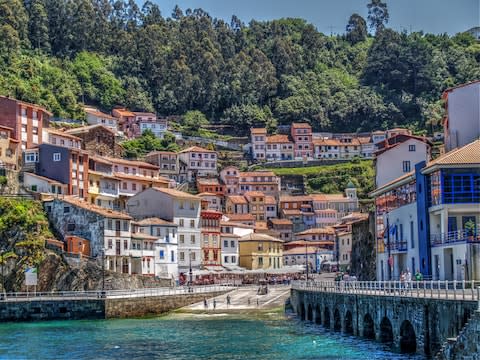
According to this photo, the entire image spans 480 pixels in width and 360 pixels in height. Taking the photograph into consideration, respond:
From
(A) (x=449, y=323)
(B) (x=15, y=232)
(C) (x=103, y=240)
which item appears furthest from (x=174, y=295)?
(A) (x=449, y=323)

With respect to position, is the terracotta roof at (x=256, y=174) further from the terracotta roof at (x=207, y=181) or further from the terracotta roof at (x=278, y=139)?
the terracotta roof at (x=278, y=139)

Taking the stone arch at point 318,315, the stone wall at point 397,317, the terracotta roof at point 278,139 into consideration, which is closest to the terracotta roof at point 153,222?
the stone arch at point 318,315

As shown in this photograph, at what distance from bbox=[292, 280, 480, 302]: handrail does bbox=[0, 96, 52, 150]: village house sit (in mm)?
46491

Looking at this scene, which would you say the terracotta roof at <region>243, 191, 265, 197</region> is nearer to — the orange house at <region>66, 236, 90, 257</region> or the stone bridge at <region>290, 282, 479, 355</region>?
the orange house at <region>66, 236, 90, 257</region>

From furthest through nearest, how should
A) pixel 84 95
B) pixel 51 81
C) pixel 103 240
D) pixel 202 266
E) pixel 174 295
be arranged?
pixel 84 95, pixel 51 81, pixel 202 266, pixel 103 240, pixel 174 295

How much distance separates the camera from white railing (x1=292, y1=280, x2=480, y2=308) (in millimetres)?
35719

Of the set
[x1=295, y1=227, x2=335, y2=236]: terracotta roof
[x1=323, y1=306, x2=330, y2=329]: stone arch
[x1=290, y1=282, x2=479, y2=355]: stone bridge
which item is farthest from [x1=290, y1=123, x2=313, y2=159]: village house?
[x1=323, y1=306, x2=330, y2=329]: stone arch

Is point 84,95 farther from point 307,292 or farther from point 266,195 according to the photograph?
point 307,292

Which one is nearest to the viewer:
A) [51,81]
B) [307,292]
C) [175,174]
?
[307,292]

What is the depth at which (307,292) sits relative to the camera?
233 feet

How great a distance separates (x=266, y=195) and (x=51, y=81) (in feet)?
160

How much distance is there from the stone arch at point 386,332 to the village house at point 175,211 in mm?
62404

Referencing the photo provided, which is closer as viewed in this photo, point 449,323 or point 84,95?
point 449,323

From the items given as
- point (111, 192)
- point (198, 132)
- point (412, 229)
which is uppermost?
point (198, 132)
